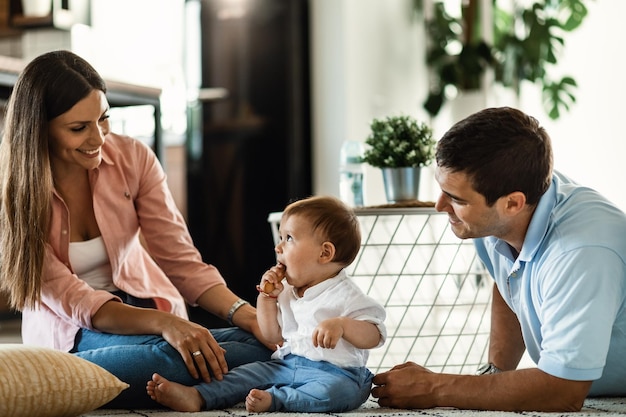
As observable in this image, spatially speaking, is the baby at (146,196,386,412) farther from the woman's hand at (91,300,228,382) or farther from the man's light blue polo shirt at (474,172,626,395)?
the man's light blue polo shirt at (474,172,626,395)

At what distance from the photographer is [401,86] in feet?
13.3

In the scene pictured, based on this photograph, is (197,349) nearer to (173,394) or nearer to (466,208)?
(173,394)

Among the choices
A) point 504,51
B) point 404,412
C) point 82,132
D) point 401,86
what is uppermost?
point 504,51

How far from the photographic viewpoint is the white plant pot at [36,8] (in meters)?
2.84

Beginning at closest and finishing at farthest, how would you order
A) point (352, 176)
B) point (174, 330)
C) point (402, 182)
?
point (174, 330) → point (402, 182) → point (352, 176)

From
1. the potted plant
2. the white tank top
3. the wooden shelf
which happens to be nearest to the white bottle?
the potted plant

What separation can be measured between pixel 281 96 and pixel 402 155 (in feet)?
5.80

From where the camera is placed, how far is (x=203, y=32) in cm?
401

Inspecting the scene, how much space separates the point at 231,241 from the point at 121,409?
94.3 inches

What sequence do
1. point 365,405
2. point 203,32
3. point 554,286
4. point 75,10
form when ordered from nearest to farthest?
point 554,286
point 365,405
point 75,10
point 203,32

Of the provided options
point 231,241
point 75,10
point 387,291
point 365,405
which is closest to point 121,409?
point 365,405

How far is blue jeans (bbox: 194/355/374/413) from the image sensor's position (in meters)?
1.51

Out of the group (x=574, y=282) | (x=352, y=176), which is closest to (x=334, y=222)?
(x=574, y=282)

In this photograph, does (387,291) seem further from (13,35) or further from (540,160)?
(540,160)
